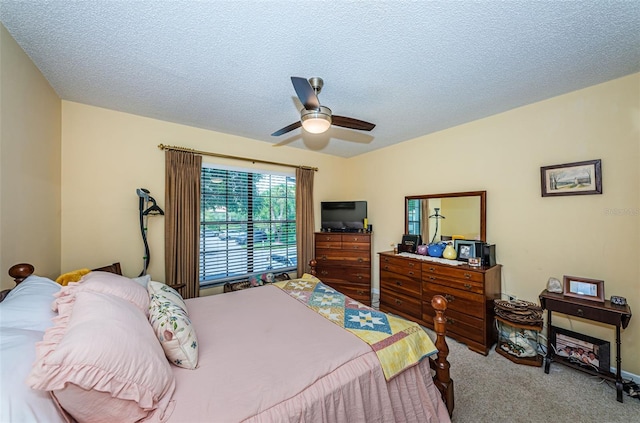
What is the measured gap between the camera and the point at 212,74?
2.06 metres

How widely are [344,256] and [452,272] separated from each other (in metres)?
1.69

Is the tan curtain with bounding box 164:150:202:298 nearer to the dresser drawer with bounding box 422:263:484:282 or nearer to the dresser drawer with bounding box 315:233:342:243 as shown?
the dresser drawer with bounding box 315:233:342:243

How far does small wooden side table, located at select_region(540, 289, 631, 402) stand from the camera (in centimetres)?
191

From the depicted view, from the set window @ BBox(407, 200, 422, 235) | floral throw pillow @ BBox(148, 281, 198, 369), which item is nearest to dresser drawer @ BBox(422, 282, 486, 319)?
window @ BBox(407, 200, 422, 235)

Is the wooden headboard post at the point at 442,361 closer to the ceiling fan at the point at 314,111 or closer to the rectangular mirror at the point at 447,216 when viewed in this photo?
the ceiling fan at the point at 314,111

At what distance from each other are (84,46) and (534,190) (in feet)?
14.0

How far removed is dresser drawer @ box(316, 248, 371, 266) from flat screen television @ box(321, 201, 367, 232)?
43 cm

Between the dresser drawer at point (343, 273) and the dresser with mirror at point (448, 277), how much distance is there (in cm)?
33

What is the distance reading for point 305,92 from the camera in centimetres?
174

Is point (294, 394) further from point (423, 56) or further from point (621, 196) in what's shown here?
point (621, 196)

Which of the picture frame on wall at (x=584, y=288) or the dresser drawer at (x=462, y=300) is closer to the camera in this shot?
the picture frame on wall at (x=584, y=288)

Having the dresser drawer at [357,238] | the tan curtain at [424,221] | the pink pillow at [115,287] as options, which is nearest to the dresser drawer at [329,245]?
the dresser drawer at [357,238]

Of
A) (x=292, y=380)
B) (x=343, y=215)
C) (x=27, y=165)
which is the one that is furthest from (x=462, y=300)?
(x=27, y=165)

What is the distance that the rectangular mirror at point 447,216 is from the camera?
10.0ft
